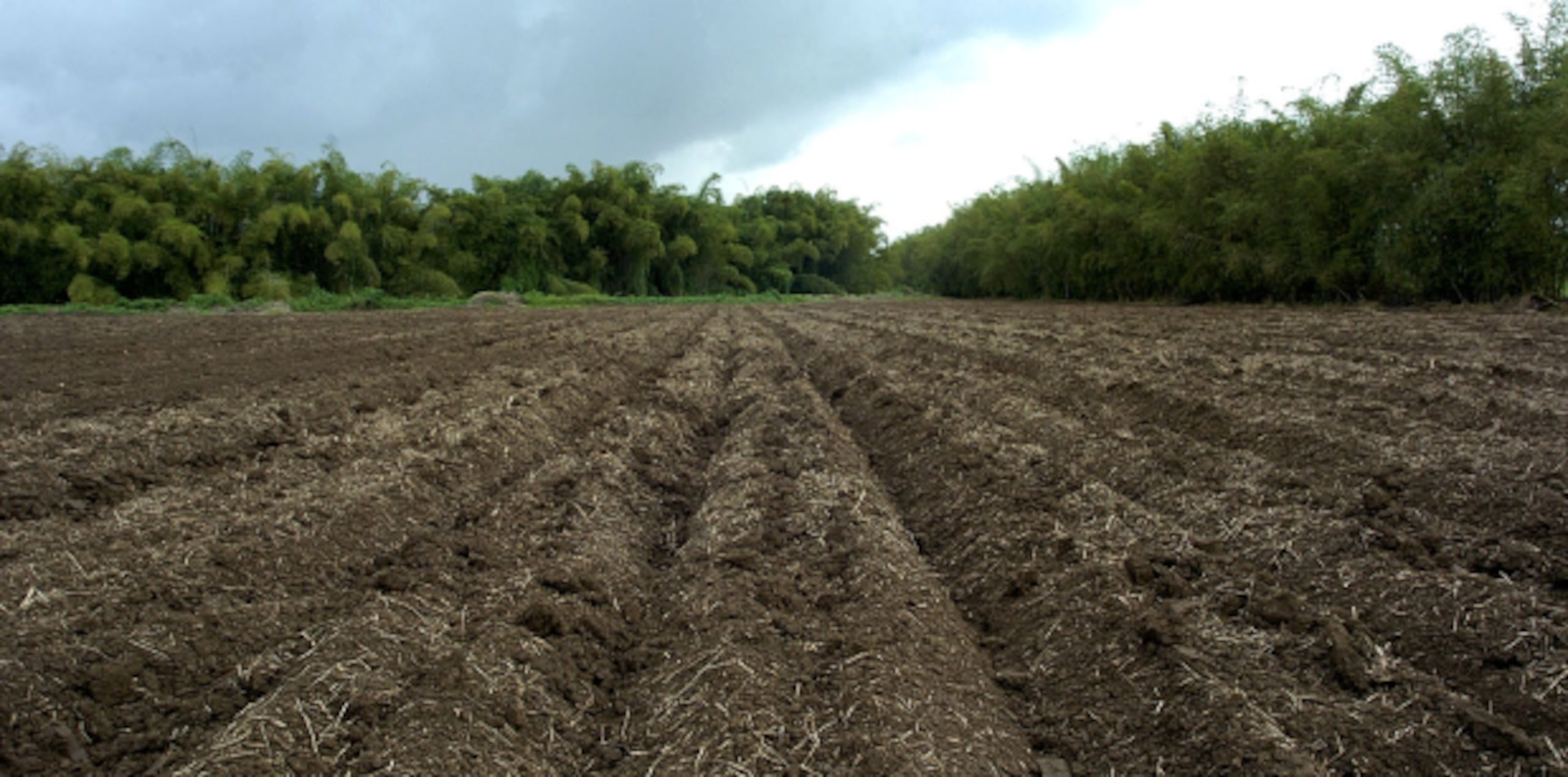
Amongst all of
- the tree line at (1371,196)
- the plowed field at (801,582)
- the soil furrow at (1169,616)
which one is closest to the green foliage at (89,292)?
the plowed field at (801,582)

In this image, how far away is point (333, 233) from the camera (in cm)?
2712

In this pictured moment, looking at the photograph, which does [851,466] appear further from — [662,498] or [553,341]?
[553,341]

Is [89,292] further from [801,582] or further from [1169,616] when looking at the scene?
[1169,616]

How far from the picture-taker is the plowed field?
2221 mm

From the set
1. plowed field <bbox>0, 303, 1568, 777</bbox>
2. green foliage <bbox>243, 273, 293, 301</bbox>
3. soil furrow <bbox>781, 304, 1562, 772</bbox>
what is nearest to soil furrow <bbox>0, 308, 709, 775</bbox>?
plowed field <bbox>0, 303, 1568, 777</bbox>

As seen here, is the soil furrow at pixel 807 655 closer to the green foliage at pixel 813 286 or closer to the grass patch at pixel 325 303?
the grass patch at pixel 325 303

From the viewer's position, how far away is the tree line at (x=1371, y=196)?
36.7 ft

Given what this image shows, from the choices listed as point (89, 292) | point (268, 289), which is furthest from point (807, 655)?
point (89, 292)

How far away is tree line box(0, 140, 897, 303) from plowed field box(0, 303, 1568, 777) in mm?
21913

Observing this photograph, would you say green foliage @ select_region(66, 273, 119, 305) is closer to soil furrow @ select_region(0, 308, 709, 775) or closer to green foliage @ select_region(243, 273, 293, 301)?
green foliage @ select_region(243, 273, 293, 301)

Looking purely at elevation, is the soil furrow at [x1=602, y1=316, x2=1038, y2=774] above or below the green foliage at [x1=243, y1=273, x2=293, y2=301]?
below

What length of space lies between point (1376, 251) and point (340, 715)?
1584cm

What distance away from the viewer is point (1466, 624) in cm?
257

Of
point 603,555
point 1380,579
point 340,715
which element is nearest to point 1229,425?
point 1380,579
